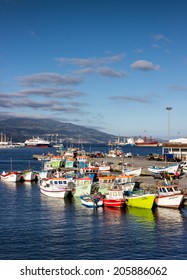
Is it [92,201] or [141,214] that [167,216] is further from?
[92,201]

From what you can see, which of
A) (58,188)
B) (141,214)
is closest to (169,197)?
(141,214)

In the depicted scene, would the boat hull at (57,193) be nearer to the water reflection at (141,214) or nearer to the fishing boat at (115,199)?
the fishing boat at (115,199)

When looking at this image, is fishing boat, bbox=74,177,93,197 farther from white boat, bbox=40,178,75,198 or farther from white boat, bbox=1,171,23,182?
white boat, bbox=1,171,23,182

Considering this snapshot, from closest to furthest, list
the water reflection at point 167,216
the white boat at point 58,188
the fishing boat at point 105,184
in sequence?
the water reflection at point 167,216
the fishing boat at point 105,184
the white boat at point 58,188

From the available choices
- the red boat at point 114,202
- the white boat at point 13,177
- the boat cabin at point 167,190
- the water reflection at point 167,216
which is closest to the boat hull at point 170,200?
the water reflection at point 167,216

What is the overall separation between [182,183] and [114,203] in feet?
52.6

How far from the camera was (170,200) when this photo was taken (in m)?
44.8

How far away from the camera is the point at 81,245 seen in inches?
1227

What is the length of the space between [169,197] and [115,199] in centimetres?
644

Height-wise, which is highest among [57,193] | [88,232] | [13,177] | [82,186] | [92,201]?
[82,186]

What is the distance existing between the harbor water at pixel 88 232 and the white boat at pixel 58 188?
359 cm

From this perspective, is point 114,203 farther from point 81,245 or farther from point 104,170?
point 104,170

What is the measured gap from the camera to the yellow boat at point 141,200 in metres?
44.7
